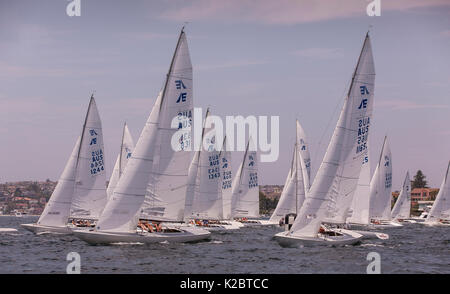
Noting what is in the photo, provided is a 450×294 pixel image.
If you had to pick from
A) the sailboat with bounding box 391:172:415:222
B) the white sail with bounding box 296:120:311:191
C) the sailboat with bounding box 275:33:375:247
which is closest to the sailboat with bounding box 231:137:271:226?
the white sail with bounding box 296:120:311:191

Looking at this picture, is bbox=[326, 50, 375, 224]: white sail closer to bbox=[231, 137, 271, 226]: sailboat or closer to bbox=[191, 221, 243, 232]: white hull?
bbox=[191, 221, 243, 232]: white hull

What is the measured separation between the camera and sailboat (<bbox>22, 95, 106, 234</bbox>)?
5062 centimetres

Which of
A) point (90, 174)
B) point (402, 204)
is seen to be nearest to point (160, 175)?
point (90, 174)

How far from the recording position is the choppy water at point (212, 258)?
30.4 metres

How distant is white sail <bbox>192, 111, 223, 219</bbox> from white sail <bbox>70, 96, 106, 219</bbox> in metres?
13.1

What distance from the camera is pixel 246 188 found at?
79062 mm

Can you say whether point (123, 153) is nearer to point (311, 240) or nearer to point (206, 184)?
point (206, 184)

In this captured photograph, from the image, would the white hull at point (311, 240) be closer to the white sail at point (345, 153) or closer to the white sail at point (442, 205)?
the white sail at point (345, 153)

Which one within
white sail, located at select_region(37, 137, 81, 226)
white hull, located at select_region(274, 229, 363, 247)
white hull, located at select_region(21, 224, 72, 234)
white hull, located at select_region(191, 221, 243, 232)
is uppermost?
white sail, located at select_region(37, 137, 81, 226)
